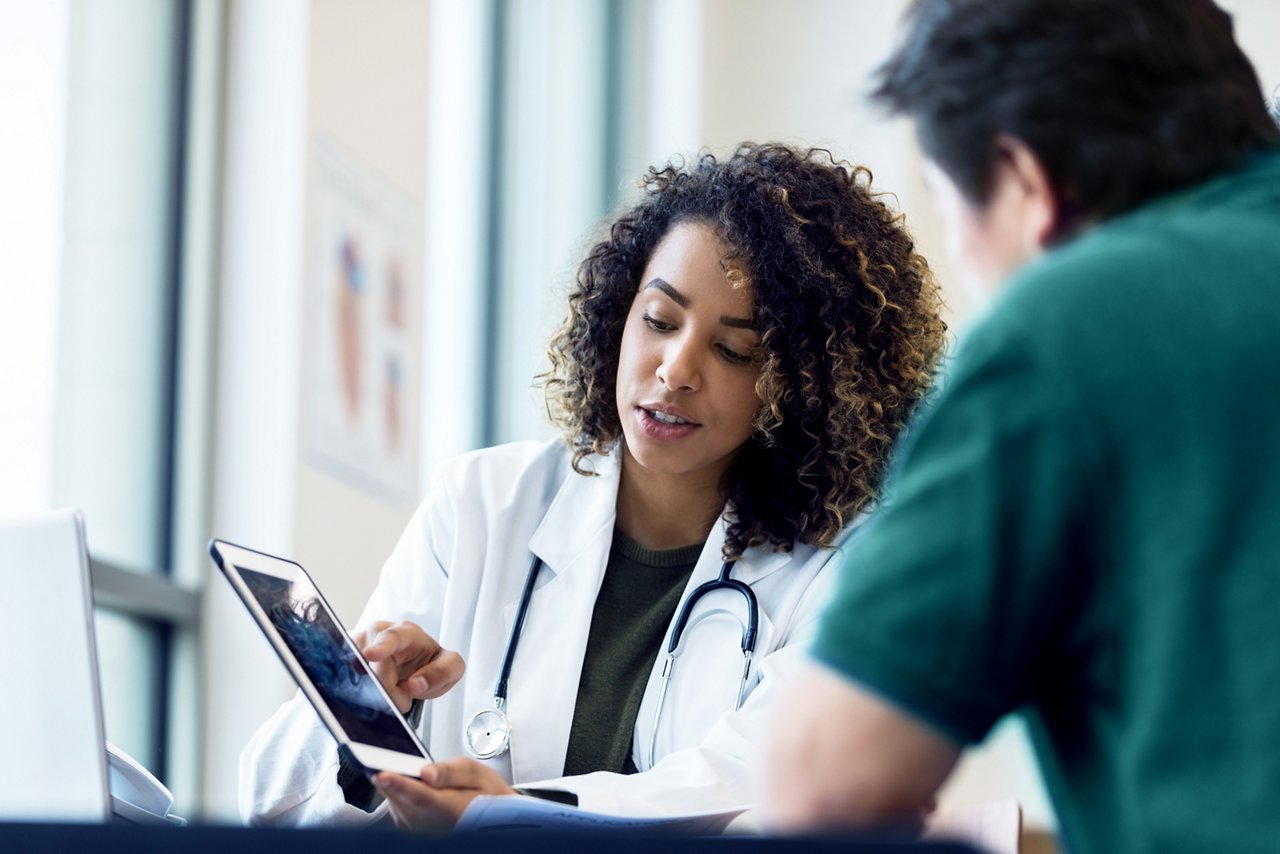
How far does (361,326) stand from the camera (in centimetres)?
342

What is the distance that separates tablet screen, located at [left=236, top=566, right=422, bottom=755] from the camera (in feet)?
4.22

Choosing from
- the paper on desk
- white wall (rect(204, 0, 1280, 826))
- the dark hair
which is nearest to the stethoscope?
the paper on desk

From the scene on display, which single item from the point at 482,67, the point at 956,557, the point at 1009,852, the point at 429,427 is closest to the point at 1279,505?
the point at 956,557

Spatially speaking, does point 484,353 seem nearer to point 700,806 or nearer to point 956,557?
point 700,806


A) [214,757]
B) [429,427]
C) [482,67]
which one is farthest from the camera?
[482,67]

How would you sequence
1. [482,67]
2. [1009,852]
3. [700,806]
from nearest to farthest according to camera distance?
1. [1009,852]
2. [700,806]
3. [482,67]

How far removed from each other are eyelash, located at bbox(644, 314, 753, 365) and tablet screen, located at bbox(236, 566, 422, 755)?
24.6 inches

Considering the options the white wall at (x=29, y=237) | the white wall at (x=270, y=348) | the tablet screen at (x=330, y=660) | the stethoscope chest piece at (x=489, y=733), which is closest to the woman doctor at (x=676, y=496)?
the stethoscope chest piece at (x=489, y=733)

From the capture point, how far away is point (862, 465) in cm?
196

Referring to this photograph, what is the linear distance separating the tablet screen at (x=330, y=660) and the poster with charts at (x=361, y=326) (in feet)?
5.96

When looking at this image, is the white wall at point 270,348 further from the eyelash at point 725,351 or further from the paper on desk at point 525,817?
the paper on desk at point 525,817

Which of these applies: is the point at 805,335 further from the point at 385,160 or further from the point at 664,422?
the point at 385,160

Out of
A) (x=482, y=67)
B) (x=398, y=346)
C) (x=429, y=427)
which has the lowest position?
(x=429, y=427)

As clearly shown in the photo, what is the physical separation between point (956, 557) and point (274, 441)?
8.34 feet
